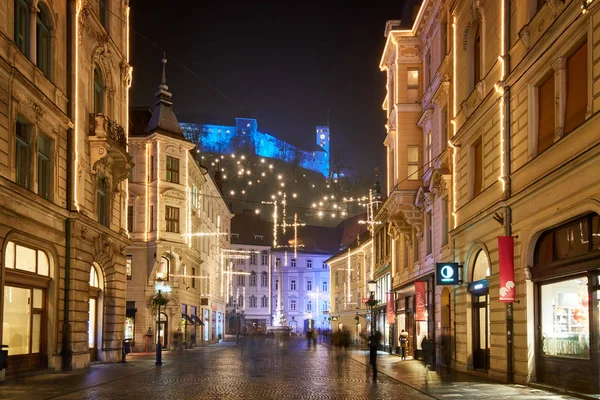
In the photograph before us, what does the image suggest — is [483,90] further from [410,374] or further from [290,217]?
[290,217]

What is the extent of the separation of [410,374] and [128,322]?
25.7 metres

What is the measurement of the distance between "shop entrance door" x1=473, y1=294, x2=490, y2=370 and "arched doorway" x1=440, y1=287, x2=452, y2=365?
311 cm

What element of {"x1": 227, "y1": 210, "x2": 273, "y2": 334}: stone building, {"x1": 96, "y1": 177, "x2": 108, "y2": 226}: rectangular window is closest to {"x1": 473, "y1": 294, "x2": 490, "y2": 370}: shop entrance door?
{"x1": 96, "y1": 177, "x2": 108, "y2": 226}: rectangular window

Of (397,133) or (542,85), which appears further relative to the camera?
(397,133)

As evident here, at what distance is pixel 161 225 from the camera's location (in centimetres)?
4788

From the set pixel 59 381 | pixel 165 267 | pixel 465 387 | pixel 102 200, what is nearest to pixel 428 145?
pixel 102 200

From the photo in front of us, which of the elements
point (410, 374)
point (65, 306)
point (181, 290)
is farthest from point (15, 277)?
point (181, 290)

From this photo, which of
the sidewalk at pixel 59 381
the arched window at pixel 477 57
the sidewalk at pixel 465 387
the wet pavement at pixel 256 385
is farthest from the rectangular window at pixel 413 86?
the sidewalk at pixel 59 381

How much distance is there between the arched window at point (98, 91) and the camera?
3166 cm

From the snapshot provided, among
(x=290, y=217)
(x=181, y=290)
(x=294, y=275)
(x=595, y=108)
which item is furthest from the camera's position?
(x=290, y=217)

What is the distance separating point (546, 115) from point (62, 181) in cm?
1606

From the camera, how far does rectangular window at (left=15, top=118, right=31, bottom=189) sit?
23078 millimetres

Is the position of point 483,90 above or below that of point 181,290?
above

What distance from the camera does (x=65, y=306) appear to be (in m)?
26.9
